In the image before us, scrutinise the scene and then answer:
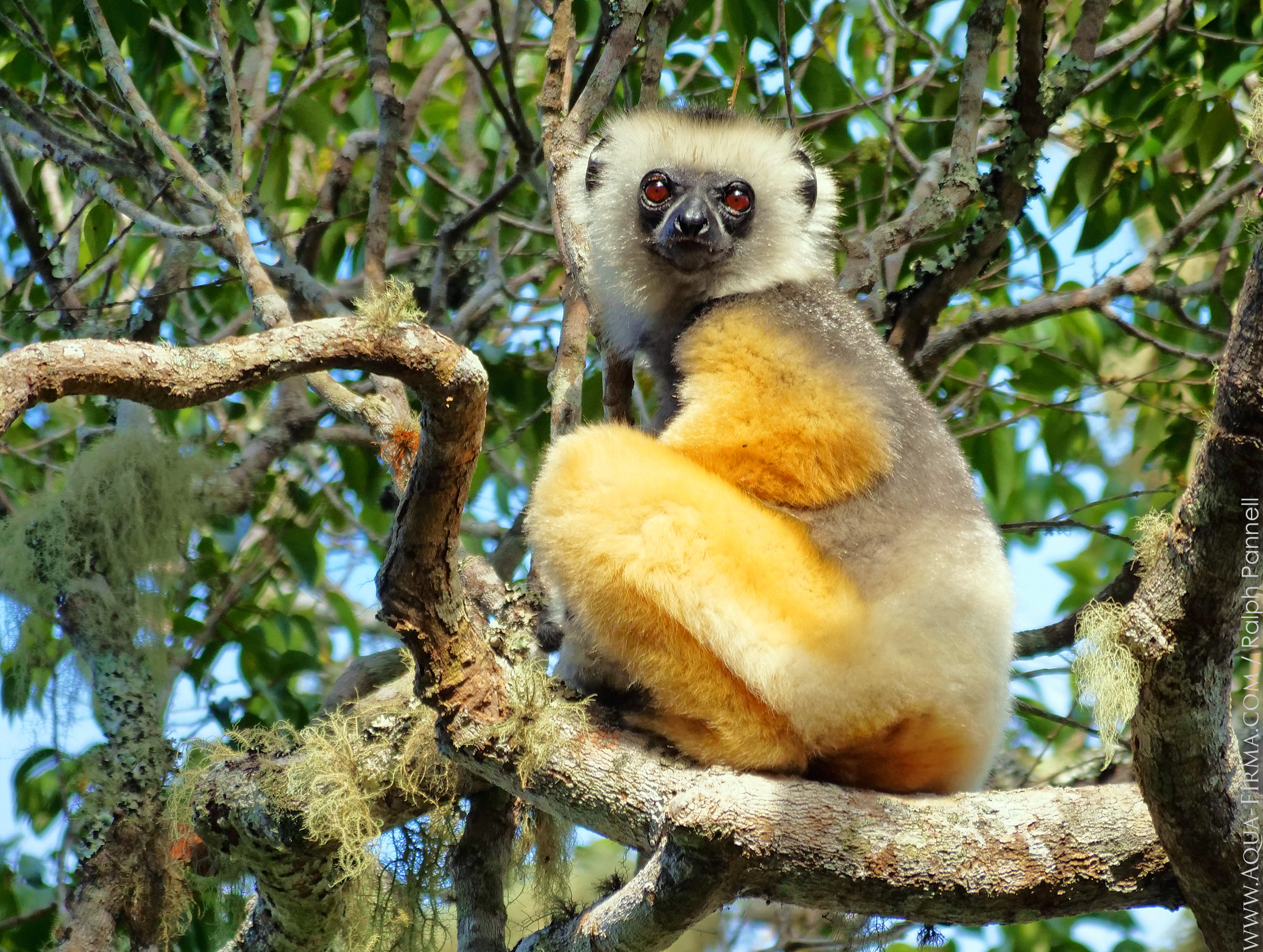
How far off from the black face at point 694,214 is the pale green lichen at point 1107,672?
2.09m

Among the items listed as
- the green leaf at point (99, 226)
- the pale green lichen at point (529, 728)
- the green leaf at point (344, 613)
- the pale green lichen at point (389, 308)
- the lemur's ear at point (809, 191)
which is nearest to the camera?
the pale green lichen at point (389, 308)

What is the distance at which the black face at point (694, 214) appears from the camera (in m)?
4.32

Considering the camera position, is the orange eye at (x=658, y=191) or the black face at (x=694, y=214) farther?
the orange eye at (x=658, y=191)

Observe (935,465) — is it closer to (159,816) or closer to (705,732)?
(705,732)

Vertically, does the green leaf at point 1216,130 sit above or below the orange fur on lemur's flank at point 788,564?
above

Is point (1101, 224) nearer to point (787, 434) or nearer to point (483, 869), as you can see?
point (787, 434)

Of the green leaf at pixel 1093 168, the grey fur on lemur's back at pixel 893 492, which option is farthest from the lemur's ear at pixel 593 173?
the green leaf at pixel 1093 168

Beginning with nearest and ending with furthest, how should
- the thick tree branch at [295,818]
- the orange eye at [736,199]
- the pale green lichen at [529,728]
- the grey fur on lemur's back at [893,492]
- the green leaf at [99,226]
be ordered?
the pale green lichen at [529,728], the grey fur on lemur's back at [893,492], the thick tree branch at [295,818], the orange eye at [736,199], the green leaf at [99,226]

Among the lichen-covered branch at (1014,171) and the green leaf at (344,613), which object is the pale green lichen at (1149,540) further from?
the green leaf at (344,613)

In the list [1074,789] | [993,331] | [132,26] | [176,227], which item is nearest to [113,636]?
[176,227]

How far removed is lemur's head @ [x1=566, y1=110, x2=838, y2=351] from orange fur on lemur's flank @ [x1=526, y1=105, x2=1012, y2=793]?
0.96 ft

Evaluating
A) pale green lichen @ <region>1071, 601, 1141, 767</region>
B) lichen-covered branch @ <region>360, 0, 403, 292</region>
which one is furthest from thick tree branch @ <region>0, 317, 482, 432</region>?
lichen-covered branch @ <region>360, 0, 403, 292</region>

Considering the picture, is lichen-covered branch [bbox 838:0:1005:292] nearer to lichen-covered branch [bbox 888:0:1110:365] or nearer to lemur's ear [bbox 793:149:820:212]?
lichen-covered branch [bbox 888:0:1110:365]

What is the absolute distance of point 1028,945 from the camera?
6125mm
